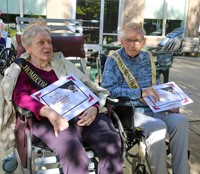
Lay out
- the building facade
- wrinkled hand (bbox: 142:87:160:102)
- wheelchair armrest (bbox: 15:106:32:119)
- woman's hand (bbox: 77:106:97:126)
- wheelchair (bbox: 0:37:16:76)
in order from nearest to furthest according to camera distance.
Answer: wheelchair armrest (bbox: 15:106:32:119) → woman's hand (bbox: 77:106:97:126) → wrinkled hand (bbox: 142:87:160:102) → wheelchair (bbox: 0:37:16:76) → the building facade

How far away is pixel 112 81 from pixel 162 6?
12288 millimetres

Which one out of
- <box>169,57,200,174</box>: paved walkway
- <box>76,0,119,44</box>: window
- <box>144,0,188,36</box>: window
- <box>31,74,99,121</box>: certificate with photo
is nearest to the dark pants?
<box>31,74,99,121</box>: certificate with photo

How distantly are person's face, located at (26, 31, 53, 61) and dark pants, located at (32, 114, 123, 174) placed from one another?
0.55m

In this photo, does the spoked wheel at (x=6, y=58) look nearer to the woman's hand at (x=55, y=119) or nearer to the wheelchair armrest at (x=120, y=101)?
the wheelchair armrest at (x=120, y=101)

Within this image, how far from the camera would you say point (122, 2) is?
13.6 m

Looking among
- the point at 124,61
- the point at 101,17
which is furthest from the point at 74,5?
the point at 124,61

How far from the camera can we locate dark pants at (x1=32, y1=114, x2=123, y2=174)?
228cm

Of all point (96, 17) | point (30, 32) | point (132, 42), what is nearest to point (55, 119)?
point (30, 32)

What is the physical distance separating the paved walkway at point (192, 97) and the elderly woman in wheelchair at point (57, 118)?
91cm

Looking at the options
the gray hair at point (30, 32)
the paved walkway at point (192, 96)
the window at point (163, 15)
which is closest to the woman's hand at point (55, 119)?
the gray hair at point (30, 32)

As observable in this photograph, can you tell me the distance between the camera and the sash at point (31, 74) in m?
2.72

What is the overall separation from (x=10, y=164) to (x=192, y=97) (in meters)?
4.03

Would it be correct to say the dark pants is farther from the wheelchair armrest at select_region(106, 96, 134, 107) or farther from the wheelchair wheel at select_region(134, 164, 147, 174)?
the wheelchair wheel at select_region(134, 164, 147, 174)

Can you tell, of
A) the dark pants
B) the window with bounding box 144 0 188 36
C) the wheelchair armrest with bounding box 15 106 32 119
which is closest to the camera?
the dark pants
